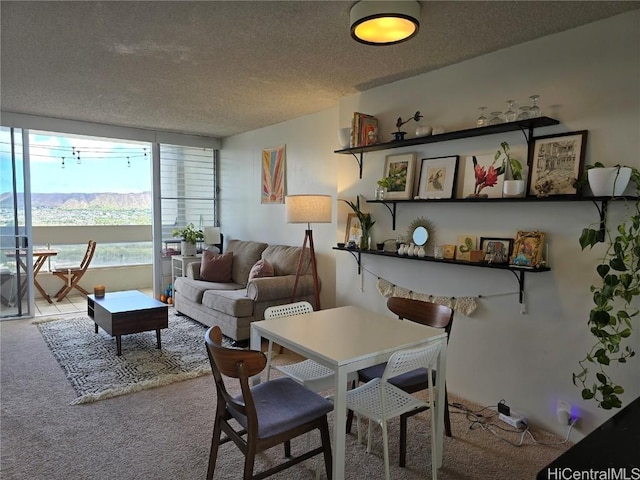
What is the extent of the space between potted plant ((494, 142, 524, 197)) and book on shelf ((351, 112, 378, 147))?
1.11m

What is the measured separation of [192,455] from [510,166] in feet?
8.33

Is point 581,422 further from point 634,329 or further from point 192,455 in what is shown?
point 192,455

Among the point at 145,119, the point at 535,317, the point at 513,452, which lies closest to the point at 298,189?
the point at 145,119

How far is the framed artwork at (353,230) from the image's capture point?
12.3ft

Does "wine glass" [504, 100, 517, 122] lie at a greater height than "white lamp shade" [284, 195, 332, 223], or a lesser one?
greater

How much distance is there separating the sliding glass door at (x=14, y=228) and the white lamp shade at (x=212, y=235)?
2066 millimetres

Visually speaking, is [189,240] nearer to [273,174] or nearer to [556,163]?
[273,174]

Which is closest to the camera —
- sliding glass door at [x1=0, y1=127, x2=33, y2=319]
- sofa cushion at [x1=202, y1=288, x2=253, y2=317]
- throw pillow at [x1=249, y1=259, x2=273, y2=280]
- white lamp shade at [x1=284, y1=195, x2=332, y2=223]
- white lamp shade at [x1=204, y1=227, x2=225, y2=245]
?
white lamp shade at [x1=284, y1=195, x2=332, y2=223]

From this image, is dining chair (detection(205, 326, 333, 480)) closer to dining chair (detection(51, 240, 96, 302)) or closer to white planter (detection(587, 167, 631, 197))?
white planter (detection(587, 167, 631, 197))

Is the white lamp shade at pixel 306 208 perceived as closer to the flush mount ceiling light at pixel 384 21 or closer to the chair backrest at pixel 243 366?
the flush mount ceiling light at pixel 384 21

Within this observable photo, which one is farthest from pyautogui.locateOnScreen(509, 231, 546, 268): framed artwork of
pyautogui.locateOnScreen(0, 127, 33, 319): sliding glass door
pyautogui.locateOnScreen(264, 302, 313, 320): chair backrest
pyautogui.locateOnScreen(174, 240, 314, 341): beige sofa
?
pyautogui.locateOnScreen(0, 127, 33, 319): sliding glass door

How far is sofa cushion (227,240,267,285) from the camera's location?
5.06 m

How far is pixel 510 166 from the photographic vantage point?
2.68 m

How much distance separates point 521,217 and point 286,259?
2539 mm
